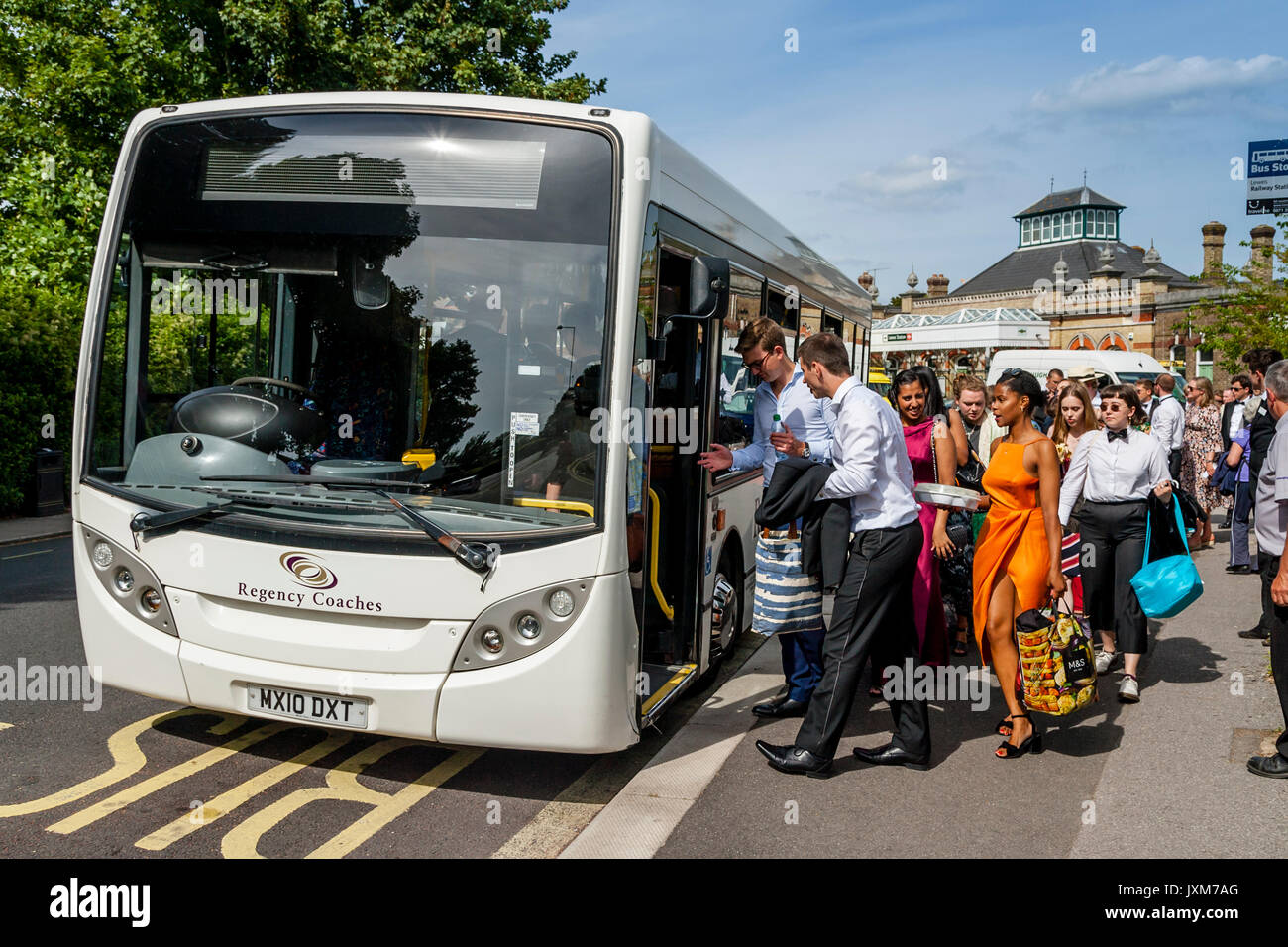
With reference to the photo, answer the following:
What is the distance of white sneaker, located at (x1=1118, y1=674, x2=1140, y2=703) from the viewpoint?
6293mm

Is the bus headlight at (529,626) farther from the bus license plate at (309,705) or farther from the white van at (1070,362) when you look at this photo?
the white van at (1070,362)

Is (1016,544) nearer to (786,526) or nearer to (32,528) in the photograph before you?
(786,526)

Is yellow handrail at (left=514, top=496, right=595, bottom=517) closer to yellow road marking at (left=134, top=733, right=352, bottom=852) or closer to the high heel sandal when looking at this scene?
yellow road marking at (left=134, top=733, right=352, bottom=852)

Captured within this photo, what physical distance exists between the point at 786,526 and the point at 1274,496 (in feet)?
7.33

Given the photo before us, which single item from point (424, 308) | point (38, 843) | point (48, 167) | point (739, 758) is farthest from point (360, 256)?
point (48, 167)

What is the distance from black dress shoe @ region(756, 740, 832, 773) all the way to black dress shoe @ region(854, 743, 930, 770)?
0.27 metres

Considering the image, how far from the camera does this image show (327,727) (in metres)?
4.37

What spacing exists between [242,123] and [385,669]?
2.39 m

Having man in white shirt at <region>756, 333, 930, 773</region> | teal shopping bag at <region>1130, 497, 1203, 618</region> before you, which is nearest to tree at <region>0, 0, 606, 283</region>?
man in white shirt at <region>756, 333, 930, 773</region>

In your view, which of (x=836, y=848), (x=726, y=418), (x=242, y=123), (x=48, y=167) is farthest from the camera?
(x=48, y=167)

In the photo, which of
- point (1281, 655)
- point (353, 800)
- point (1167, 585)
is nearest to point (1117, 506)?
point (1167, 585)
